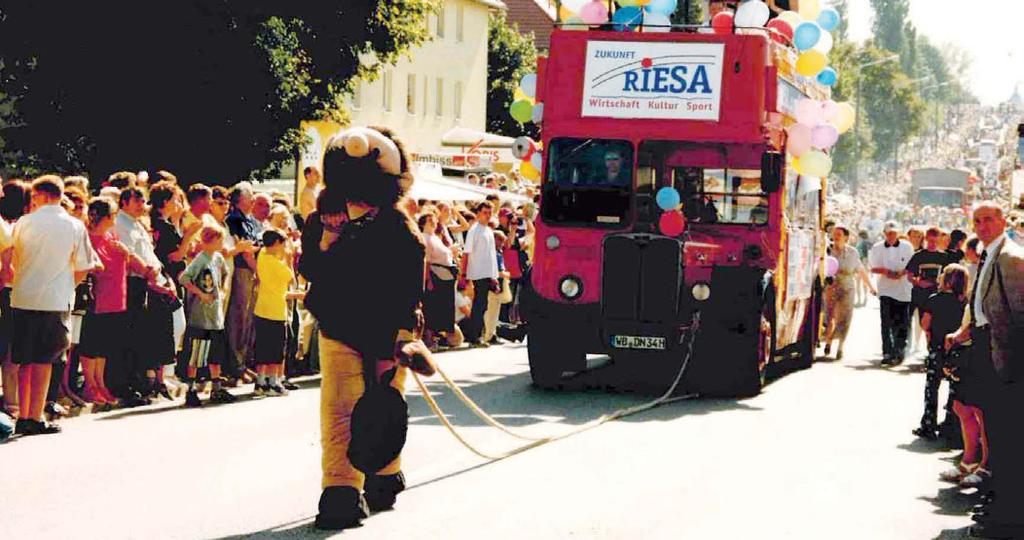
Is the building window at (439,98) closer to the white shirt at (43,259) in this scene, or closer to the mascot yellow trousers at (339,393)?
the white shirt at (43,259)

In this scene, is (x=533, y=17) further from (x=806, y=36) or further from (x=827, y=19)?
(x=806, y=36)

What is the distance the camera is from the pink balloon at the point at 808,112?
63.5 feet

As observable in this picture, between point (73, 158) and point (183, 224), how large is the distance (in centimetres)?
1543

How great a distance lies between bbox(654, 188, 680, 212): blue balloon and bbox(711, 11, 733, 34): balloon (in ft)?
5.28

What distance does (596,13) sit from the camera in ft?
61.9

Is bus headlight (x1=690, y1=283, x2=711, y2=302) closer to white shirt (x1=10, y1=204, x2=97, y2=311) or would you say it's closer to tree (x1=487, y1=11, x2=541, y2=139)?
white shirt (x1=10, y1=204, x2=97, y2=311)

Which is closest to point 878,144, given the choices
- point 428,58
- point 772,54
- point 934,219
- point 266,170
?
point 934,219

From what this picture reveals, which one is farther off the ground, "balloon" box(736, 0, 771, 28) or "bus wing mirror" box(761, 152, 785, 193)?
"balloon" box(736, 0, 771, 28)

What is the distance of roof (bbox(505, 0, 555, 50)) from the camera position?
294 feet

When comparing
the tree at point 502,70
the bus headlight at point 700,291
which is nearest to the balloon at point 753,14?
the bus headlight at point 700,291

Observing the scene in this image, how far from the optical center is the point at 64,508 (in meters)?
9.58

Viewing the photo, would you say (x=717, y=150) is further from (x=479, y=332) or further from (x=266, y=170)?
(x=266, y=170)

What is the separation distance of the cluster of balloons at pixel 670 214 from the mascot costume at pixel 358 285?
8.20m

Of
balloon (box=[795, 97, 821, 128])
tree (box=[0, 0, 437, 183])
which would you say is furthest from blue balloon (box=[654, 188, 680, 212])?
tree (box=[0, 0, 437, 183])
